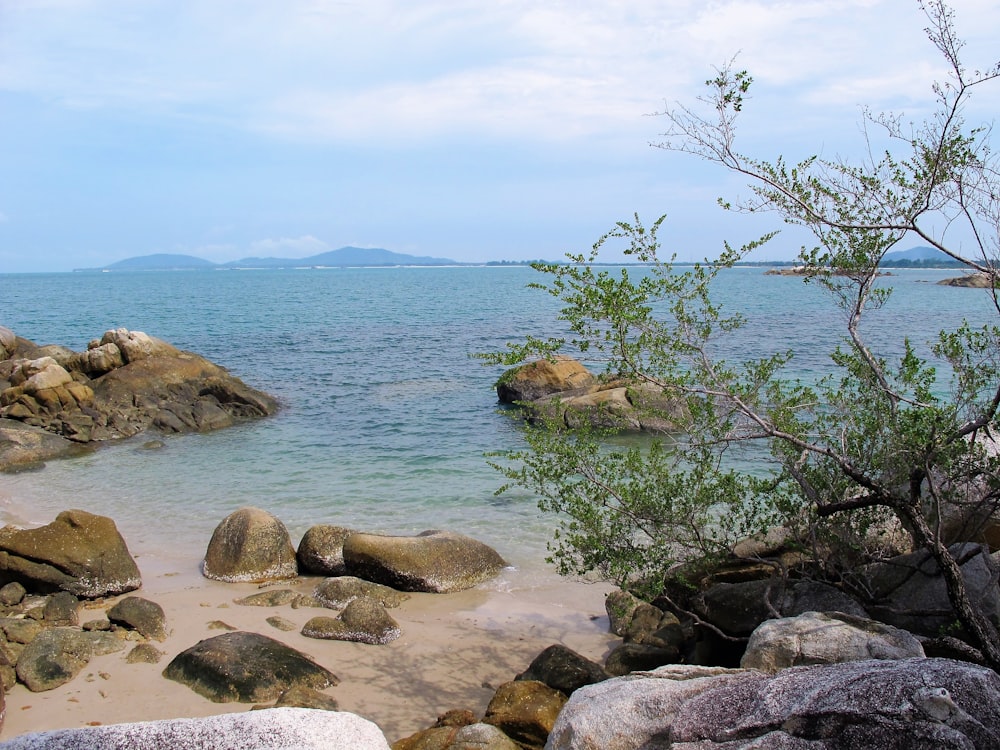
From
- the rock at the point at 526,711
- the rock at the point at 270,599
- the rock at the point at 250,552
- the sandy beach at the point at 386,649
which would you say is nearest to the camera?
the rock at the point at 526,711

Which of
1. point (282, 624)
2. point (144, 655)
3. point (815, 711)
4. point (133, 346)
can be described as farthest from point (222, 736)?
point (133, 346)

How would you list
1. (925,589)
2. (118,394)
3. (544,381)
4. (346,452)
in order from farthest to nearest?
(544,381) → (118,394) → (346,452) → (925,589)

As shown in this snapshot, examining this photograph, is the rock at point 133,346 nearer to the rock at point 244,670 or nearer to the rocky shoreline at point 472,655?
the rocky shoreline at point 472,655

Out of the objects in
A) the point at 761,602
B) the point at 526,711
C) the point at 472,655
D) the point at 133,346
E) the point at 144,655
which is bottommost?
the point at 472,655

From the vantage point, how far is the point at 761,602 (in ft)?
26.0

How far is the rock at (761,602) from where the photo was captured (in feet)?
24.8

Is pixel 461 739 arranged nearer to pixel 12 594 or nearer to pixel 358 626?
pixel 358 626

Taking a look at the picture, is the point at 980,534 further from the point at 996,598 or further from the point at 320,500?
the point at 320,500

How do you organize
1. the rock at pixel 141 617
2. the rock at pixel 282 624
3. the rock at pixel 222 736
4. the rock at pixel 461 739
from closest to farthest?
the rock at pixel 222 736 → the rock at pixel 461 739 → the rock at pixel 141 617 → the rock at pixel 282 624

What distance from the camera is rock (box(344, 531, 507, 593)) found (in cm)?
1114

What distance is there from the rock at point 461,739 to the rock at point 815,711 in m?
1.20

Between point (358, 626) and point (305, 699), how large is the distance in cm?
190

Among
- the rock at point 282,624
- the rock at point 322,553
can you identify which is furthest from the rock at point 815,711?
the rock at point 322,553

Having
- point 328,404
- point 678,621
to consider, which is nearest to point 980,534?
point 678,621
